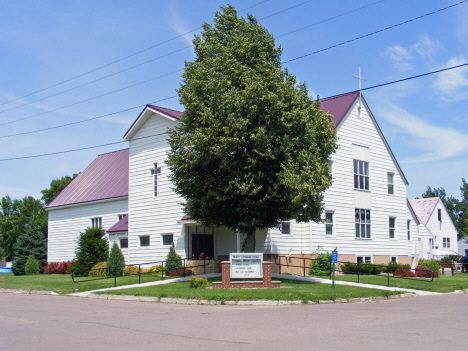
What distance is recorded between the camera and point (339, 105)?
34.0 meters

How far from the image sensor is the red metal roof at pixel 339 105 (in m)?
32.4

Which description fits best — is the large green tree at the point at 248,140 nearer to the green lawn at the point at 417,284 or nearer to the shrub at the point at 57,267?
the green lawn at the point at 417,284

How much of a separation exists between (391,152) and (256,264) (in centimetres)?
1921

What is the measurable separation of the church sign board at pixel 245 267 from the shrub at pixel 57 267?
21.9 m

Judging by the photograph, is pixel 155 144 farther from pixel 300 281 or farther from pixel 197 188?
pixel 300 281

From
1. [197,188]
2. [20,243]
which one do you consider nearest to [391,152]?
[197,188]

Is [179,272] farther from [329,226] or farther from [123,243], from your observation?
[329,226]

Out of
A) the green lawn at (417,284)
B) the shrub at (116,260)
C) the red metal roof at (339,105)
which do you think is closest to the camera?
the green lawn at (417,284)

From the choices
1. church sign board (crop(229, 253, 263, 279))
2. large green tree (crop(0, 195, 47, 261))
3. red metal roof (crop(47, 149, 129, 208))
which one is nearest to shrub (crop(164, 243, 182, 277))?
church sign board (crop(229, 253, 263, 279))

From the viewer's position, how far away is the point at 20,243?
44938 millimetres

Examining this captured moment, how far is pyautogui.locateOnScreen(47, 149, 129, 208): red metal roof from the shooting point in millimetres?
39500

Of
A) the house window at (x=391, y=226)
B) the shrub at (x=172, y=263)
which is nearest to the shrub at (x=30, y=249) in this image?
the shrub at (x=172, y=263)

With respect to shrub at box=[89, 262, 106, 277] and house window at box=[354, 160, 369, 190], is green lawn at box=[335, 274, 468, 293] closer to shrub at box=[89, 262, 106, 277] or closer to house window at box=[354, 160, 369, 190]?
house window at box=[354, 160, 369, 190]

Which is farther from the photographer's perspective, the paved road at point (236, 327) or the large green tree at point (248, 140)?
the large green tree at point (248, 140)
